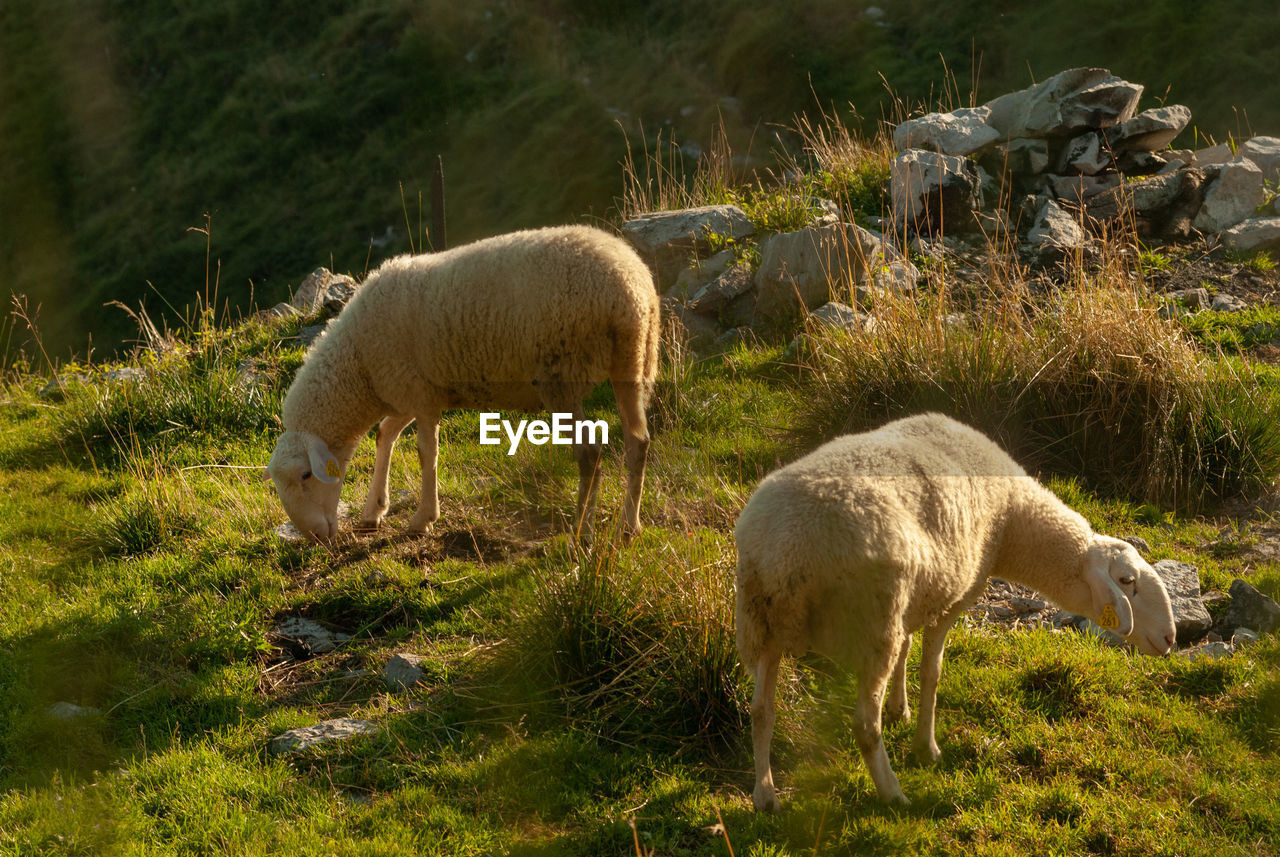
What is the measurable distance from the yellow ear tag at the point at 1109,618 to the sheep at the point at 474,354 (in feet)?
9.11

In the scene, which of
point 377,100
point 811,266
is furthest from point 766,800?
point 377,100

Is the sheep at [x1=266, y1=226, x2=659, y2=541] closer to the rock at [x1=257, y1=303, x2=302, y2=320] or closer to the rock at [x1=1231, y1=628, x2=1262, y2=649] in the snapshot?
the rock at [x1=1231, y1=628, x2=1262, y2=649]

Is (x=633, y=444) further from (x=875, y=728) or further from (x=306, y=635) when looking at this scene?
(x=875, y=728)

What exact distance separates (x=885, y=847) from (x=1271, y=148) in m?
10.9

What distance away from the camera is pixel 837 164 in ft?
37.5

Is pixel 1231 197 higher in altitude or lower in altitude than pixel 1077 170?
lower

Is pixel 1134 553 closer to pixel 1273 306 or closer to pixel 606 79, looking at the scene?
pixel 1273 306

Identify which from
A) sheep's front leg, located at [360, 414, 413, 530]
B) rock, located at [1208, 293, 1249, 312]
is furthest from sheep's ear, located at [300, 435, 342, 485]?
rock, located at [1208, 293, 1249, 312]

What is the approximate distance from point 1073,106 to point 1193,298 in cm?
346

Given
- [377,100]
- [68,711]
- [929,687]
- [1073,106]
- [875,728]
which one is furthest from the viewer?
[377,100]

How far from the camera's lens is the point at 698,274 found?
9.89 m

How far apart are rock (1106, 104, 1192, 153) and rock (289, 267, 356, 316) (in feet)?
28.4

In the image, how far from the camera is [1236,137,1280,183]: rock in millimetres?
10896

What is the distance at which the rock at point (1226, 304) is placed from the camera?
29.1 feet
